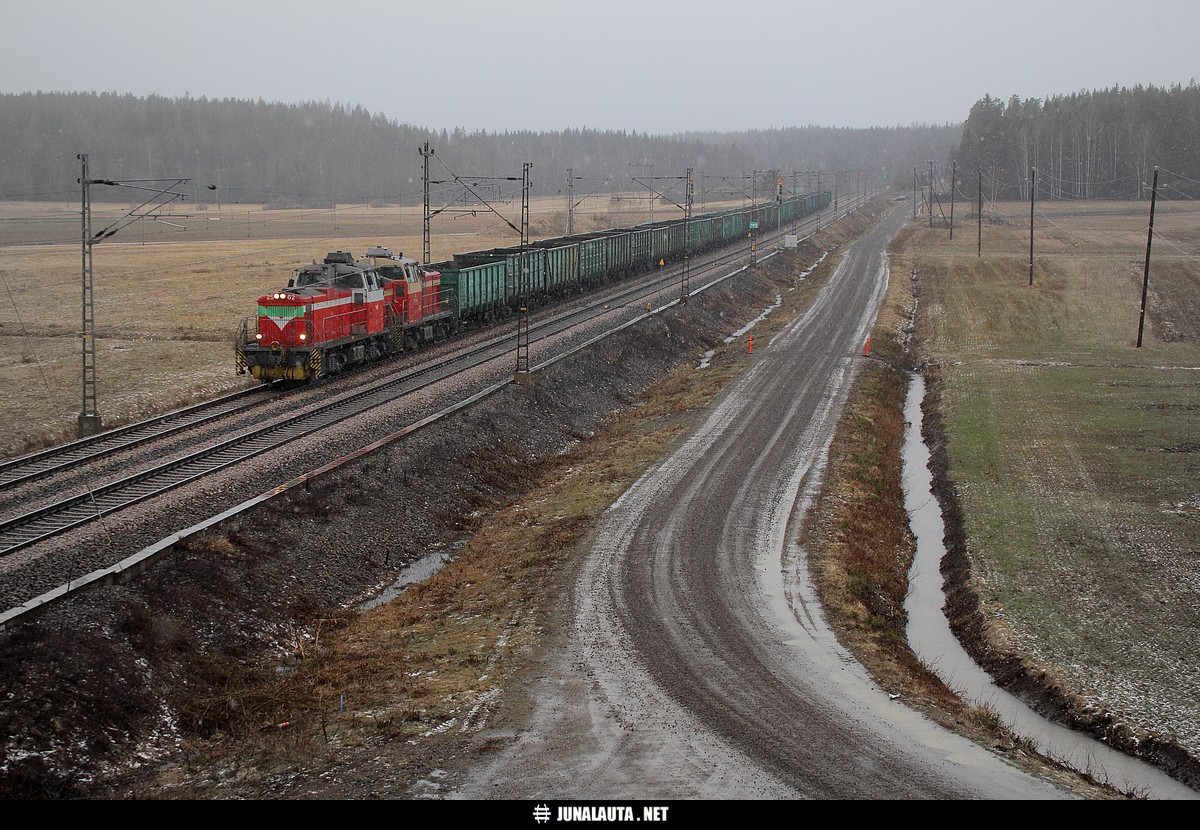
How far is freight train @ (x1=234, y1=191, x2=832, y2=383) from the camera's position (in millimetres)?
33375

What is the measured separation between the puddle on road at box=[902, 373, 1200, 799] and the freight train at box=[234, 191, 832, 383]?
62.4ft

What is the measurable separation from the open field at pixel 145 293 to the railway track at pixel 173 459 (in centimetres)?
222

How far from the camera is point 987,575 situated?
74.7ft

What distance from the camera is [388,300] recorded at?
39.4 metres

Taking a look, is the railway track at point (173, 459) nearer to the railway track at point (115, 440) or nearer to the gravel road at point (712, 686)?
the railway track at point (115, 440)

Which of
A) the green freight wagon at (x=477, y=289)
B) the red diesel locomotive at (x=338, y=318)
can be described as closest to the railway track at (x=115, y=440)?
the red diesel locomotive at (x=338, y=318)

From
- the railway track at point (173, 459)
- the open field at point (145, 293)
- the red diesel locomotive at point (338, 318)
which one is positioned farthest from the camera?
the open field at point (145, 293)

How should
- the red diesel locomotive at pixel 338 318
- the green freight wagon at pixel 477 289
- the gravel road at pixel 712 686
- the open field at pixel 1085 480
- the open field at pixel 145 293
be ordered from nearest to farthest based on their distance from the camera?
the gravel road at pixel 712 686
the open field at pixel 1085 480
the red diesel locomotive at pixel 338 318
the open field at pixel 145 293
the green freight wagon at pixel 477 289

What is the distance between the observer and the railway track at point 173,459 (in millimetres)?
20688

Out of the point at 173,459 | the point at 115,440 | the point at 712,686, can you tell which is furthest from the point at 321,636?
the point at 115,440

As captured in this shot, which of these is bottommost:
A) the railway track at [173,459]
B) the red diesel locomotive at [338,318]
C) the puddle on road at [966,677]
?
the puddle on road at [966,677]

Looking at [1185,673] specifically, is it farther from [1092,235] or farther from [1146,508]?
[1092,235]

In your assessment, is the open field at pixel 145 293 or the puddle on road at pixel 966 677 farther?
the open field at pixel 145 293

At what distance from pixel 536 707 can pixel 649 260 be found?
2540 inches
